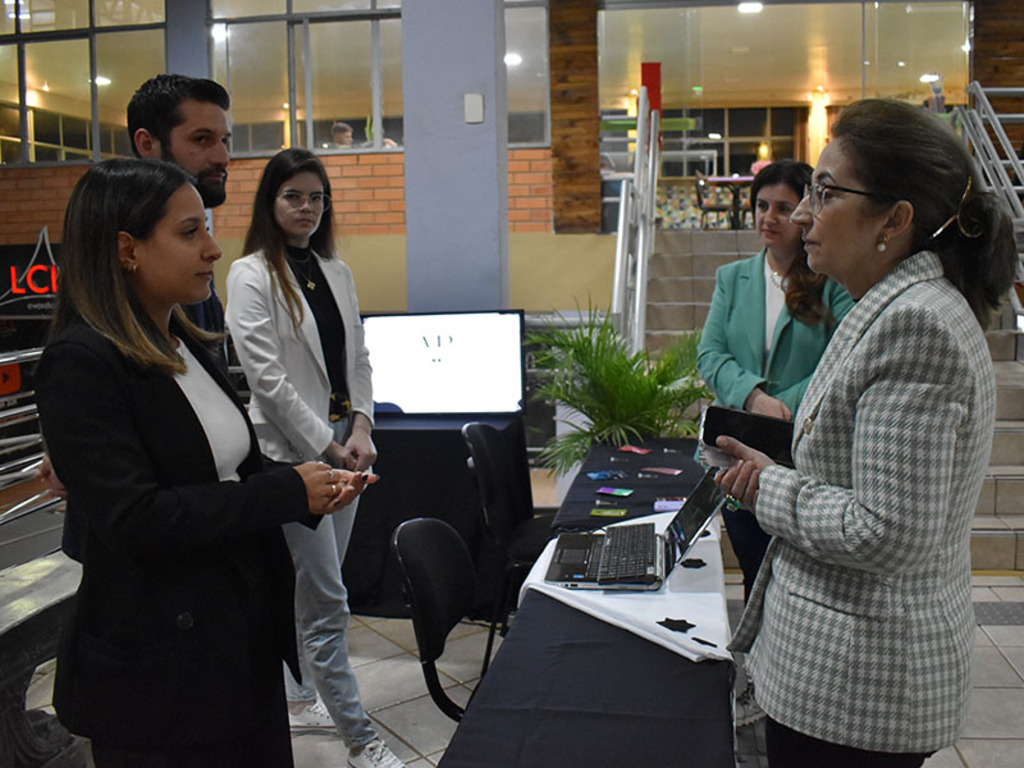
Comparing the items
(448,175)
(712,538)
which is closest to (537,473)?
(448,175)

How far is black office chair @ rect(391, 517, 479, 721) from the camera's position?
2.00m

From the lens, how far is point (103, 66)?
33.5 feet

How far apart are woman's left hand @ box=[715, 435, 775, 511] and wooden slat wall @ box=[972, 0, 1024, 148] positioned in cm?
904

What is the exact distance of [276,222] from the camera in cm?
271

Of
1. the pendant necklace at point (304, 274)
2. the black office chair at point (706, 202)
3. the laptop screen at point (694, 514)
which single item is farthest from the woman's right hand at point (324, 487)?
the black office chair at point (706, 202)

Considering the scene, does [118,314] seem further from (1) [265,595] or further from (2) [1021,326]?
(2) [1021,326]

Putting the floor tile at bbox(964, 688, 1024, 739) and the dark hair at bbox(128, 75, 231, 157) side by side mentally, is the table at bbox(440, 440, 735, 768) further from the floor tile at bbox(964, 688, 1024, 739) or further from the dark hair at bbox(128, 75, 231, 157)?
the floor tile at bbox(964, 688, 1024, 739)

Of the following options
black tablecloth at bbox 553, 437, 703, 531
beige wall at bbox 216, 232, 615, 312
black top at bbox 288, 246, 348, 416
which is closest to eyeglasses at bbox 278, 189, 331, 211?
black top at bbox 288, 246, 348, 416

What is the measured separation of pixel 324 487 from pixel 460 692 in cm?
197

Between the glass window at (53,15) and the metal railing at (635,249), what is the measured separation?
22.8 ft

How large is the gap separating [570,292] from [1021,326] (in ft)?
13.4

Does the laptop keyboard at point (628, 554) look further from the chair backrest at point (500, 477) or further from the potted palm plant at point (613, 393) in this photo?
the potted palm plant at point (613, 393)

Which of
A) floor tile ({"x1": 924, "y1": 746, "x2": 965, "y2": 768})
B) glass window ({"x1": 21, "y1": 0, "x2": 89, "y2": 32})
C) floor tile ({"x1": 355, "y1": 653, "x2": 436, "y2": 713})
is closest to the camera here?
floor tile ({"x1": 924, "y1": 746, "x2": 965, "y2": 768})

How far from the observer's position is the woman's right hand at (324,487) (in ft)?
5.15
